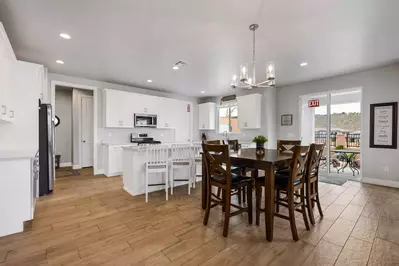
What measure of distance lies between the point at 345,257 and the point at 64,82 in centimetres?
597

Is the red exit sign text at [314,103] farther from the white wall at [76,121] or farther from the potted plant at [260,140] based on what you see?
the white wall at [76,121]

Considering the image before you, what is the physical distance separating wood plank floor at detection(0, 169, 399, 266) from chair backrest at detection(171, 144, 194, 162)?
30.4 inches

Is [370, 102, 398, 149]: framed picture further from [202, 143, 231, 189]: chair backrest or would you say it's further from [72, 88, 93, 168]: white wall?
[72, 88, 93, 168]: white wall

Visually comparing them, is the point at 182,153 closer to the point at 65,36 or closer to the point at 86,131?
the point at 65,36

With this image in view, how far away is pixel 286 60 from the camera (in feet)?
11.9

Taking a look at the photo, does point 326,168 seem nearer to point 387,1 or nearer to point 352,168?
point 352,168

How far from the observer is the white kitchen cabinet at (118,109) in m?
4.95

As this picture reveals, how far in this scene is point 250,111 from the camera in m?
5.72

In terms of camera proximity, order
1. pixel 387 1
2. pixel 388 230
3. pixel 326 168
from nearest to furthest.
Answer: pixel 387 1 → pixel 388 230 → pixel 326 168

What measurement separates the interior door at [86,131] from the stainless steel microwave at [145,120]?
188 cm

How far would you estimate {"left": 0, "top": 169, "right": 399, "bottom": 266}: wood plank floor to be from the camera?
1.74 meters

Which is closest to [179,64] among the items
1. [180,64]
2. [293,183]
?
[180,64]

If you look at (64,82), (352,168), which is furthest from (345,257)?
(64,82)

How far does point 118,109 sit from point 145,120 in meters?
0.86
